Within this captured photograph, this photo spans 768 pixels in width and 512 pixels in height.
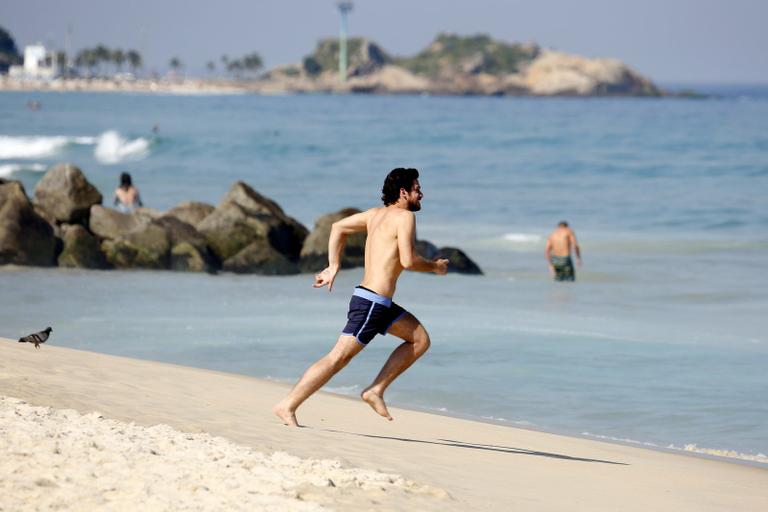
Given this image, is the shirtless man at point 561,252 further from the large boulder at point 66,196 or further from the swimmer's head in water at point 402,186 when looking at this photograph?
the swimmer's head in water at point 402,186

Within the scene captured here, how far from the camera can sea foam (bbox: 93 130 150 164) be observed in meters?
59.8

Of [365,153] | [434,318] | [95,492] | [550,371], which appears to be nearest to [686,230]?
[434,318]

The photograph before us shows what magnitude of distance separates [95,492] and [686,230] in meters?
27.2

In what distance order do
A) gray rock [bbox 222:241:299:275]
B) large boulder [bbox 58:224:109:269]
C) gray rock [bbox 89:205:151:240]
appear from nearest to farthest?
large boulder [bbox 58:224:109:269]
gray rock [bbox 222:241:299:275]
gray rock [bbox 89:205:151:240]

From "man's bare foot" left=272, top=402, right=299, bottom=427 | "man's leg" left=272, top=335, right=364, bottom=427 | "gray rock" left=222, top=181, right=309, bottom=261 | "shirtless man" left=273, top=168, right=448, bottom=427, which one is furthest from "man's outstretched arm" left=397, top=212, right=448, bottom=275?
"gray rock" left=222, top=181, right=309, bottom=261

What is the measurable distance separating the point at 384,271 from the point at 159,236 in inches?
524

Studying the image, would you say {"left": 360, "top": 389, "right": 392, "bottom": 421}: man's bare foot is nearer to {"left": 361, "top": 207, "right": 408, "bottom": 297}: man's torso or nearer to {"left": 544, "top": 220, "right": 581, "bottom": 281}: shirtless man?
{"left": 361, "top": 207, "right": 408, "bottom": 297}: man's torso

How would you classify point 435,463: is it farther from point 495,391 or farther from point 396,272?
point 495,391

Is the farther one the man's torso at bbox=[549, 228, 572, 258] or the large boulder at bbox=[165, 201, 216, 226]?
the large boulder at bbox=[165, 201, 216, 226]

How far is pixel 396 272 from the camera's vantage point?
7516 mm

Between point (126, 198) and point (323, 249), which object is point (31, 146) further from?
point (323, 249)

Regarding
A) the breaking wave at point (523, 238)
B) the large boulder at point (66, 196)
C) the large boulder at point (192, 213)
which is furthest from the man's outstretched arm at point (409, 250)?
the breaking wave at point (523, 238)

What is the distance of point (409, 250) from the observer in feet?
24.2

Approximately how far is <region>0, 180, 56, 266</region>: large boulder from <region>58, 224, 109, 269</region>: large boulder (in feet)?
0.76
